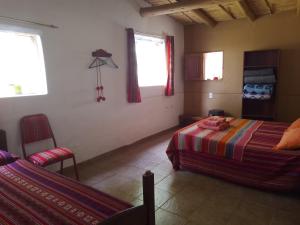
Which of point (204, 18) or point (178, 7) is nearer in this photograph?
point (178, 7)

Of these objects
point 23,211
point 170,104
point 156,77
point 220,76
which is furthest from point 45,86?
point 220,76

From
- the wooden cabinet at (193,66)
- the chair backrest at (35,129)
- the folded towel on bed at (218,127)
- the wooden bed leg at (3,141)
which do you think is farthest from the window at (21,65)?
the wooden cabinet at (193,66)

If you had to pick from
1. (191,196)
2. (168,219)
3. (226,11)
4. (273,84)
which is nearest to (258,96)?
(273,84)

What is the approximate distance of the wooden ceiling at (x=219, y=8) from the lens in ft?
12.2

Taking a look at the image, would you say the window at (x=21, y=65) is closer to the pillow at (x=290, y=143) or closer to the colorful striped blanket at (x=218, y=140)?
the colorful striped blanket at (x=218, y=140)

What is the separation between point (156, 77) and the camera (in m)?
4.94

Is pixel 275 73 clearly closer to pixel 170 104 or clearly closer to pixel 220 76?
pixel 220 76

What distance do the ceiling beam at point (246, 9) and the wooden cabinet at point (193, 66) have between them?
4.33 ft

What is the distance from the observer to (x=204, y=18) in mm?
4598

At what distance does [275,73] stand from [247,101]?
2.58 ft

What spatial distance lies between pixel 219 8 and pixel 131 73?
2.18 meters

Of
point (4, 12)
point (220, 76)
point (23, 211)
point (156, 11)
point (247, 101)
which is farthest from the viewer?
point (220, 76)

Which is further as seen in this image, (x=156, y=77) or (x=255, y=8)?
(x=156, y=77)

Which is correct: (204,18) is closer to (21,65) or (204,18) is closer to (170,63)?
(170,63)
